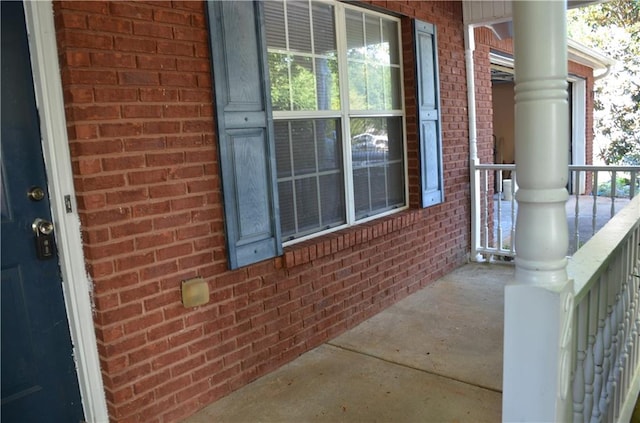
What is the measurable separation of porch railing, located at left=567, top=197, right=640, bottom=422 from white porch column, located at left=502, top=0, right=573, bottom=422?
15 centimetres

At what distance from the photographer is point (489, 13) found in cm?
434

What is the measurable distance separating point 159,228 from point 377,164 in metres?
1.98

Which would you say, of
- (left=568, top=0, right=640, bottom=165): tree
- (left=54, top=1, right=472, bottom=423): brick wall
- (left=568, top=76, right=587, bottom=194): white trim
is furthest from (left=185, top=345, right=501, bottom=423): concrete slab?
(left=568, top=0, right=640, bottom=165): tree

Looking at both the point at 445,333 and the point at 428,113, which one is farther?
the point at 428,113

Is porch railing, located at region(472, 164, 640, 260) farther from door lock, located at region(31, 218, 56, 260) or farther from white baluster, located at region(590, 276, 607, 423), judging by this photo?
door lock, located at region(31, 218, 56, 260)

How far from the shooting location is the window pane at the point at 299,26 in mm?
2924

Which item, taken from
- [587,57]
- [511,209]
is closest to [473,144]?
[511,209]

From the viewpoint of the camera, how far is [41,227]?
6.60 feet

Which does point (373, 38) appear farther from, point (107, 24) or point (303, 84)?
point (107, 24)

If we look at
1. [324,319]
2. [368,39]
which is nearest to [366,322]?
[324,319]

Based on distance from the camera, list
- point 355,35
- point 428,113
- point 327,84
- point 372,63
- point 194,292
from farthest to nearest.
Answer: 1. point 428,113
2. point 372,63
3. point 355,35
4. point 327,84
5. point 194,292

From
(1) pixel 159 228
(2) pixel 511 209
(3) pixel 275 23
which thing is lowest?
(2) pixel 511 209

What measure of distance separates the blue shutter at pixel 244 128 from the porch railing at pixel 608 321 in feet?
5.21

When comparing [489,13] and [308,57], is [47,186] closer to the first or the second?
[308,57]
